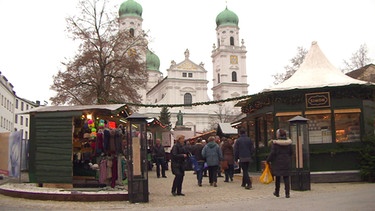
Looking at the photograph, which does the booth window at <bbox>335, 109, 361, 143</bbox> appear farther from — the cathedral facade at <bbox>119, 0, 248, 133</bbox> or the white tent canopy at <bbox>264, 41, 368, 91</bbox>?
the cathedral facade at <bbox>119, 0, 248, 133</bbox>

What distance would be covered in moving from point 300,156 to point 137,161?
5.06 meters

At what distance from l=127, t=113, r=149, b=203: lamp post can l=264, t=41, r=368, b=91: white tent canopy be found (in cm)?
671

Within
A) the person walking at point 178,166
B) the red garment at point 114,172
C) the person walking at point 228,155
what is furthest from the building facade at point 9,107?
the person walking at point 178,166

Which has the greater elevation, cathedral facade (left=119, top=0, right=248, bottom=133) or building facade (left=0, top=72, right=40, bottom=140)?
cathedral facade (left=119, top=0, right=248, bottom=133)

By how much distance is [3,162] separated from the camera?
1549 centimetres

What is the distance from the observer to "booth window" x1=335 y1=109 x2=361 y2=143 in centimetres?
1560

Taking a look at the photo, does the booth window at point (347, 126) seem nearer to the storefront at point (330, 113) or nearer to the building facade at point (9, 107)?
the storefront at point (330, 113)

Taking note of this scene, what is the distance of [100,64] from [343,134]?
1858cm

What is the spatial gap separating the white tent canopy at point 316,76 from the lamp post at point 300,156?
288 cm

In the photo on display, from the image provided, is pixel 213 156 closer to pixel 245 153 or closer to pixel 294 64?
pixel 245 153

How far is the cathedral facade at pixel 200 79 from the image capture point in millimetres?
86250

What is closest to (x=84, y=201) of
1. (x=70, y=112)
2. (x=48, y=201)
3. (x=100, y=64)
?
(x=48, y=201)

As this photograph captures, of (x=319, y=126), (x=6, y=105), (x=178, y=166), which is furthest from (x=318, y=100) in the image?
(x=6, y=105)

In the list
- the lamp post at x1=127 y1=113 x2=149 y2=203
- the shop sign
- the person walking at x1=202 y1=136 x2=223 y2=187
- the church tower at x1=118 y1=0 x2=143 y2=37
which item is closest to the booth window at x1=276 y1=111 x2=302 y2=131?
the shop sign
